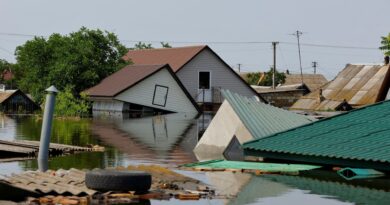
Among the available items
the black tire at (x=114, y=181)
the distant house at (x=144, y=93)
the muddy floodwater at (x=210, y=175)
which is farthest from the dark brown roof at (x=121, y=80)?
the black tire at (x=114, y=181)

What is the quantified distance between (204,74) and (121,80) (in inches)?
345

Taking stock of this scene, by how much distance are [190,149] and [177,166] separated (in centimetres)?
593

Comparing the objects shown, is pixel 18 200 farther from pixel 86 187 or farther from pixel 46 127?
pixel 46 127

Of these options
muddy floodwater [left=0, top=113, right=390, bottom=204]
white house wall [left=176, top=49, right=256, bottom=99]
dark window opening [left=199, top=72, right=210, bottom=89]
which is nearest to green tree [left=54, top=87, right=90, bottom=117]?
white house wall [left=176, top=49, right=256, bottom=99]

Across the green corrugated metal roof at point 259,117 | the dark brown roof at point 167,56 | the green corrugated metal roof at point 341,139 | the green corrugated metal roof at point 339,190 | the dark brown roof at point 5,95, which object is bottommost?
the green corrugated metal roof at point 339,190

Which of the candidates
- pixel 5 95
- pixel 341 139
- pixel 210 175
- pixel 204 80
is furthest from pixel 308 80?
pixel 210 175

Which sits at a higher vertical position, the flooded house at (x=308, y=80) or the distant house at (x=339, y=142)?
the flooded house at (x=308, y=80)

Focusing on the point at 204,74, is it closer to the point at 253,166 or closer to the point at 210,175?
the point at 253,166

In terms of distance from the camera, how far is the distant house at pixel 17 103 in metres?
56.6

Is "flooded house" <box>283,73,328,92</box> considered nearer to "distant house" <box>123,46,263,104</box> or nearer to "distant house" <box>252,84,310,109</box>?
"distant house" <box>252,84,310,109</box>

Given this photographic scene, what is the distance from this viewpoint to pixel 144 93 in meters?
56.6

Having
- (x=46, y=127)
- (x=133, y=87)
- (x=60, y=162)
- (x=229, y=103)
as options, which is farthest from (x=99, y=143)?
(x=133, y=87)

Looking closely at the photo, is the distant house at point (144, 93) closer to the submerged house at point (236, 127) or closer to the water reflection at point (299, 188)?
the submerged house at point (236, 127)

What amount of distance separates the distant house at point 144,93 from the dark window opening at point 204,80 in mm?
5104
